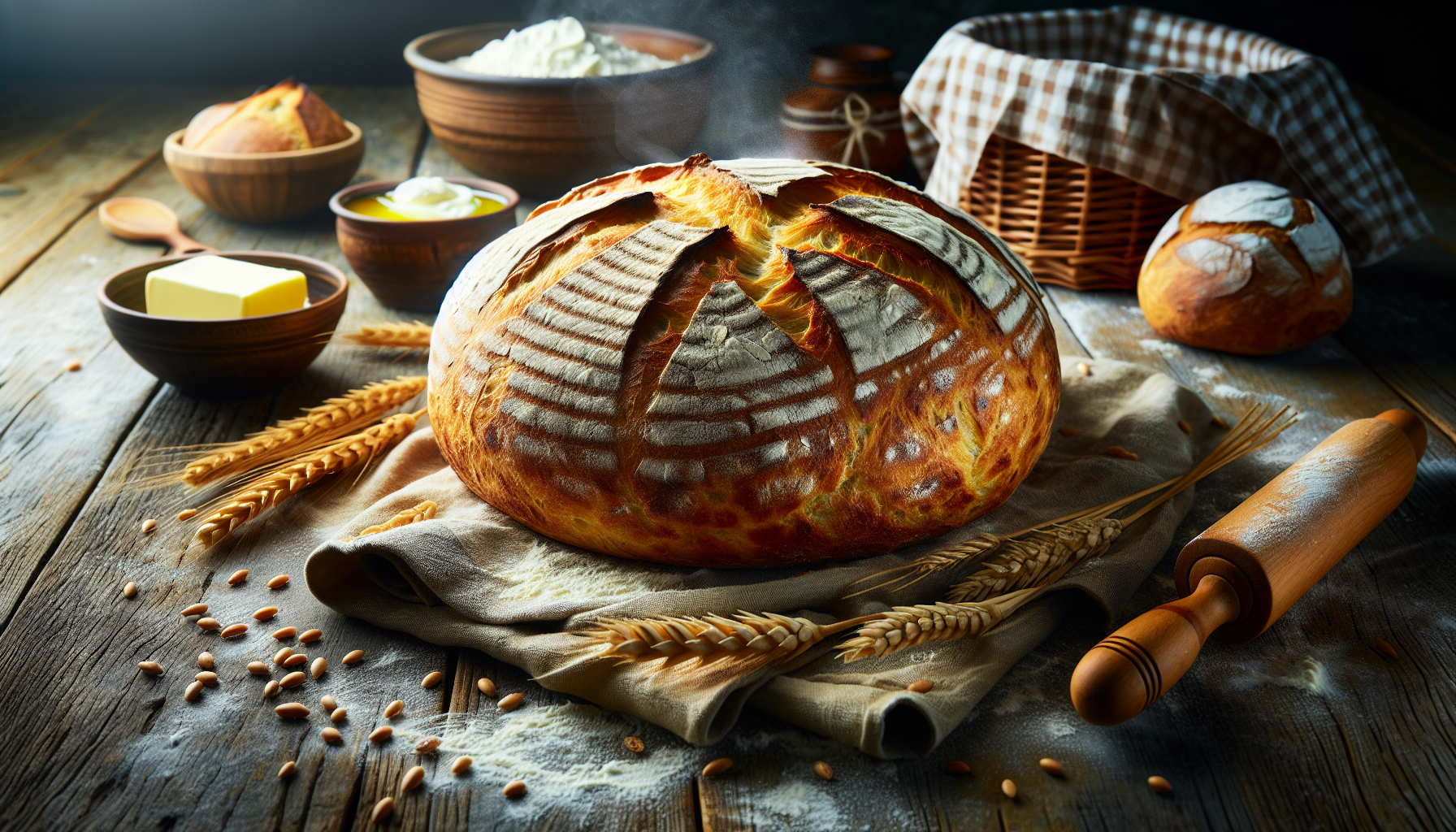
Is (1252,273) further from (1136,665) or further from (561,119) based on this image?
(561,119)

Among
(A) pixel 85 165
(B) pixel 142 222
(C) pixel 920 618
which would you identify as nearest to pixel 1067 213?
(C) pixel 920 618

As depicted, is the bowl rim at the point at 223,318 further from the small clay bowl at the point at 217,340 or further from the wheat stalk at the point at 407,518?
the wheat stalk at the point at 407,518

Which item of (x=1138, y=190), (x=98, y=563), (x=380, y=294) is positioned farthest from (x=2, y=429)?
(x=1138, y=190)

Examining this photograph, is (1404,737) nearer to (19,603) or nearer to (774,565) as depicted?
(774,565)

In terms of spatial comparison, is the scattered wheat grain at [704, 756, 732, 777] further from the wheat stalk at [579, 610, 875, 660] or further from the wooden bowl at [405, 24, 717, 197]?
the wooden bowl at [405, 24, 717, 197]

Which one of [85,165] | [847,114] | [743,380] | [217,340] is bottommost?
[85,165]

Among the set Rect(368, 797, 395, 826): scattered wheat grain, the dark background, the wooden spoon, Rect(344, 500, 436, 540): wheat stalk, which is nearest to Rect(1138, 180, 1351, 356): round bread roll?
Rect(344, 500, 436, 540): wheat stalk
